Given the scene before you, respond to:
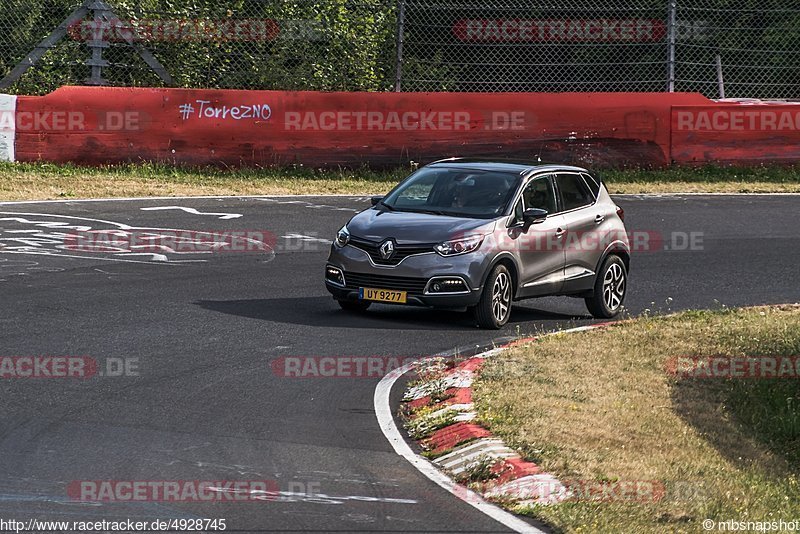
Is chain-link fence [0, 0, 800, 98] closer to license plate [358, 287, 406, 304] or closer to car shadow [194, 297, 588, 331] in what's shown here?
car shadow [194, 297, 588, 331]

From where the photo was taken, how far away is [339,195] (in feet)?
77.2

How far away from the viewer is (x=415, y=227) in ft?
46.2

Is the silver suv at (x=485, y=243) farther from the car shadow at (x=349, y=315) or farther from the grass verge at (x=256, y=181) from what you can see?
the grass verge at (x=256, y=181)

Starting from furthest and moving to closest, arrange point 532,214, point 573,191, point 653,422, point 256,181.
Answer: point 256,181 < point 573,191 < point 532,214 < point 653,422

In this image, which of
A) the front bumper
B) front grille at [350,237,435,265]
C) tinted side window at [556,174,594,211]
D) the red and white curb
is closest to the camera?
the red and white curb

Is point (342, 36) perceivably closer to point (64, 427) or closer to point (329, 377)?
point (329, 377)

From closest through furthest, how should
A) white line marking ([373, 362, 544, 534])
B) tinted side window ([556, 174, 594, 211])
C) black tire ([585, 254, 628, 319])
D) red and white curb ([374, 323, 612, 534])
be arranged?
white line marking ([373, 362, 544, 534]) < red and white curb ([374, 323, 612, 534]) < tinted side window ([556, 174, 594, 211]) < black tire ([585, 254, 628, 319])

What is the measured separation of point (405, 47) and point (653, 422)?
57.6 feet

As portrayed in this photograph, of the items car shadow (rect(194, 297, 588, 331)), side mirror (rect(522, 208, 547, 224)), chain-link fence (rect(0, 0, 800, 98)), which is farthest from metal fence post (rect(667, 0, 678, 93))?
side mirror (rect(522, 208, 547, 224))

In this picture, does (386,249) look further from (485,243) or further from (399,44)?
(399,44)

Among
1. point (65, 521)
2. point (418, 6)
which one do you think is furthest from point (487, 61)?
point (65, 521)

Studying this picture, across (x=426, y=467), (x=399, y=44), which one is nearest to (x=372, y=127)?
(x=399, y=44)

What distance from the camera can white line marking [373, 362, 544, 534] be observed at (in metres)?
7.67

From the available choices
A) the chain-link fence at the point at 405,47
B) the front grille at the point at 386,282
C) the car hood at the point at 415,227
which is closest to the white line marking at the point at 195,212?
the chain-link fence at the point at 405,47
